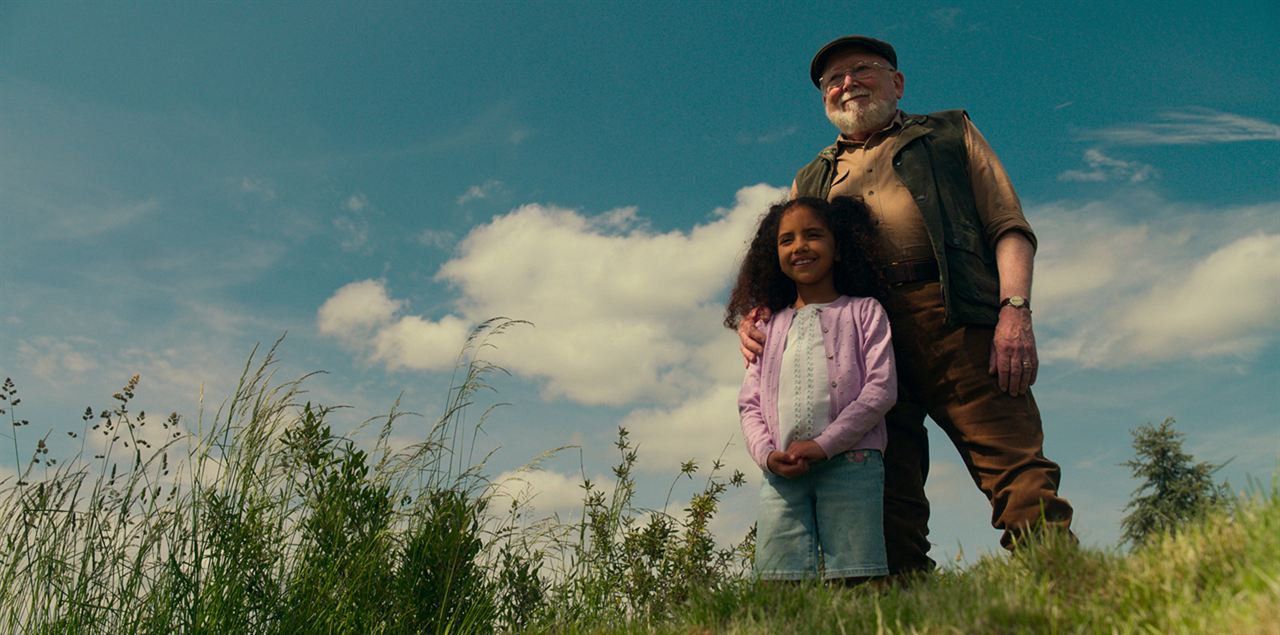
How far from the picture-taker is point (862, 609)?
2.95 meters

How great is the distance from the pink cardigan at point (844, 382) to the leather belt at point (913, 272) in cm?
36

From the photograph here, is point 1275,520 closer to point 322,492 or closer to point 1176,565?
point 1176,565

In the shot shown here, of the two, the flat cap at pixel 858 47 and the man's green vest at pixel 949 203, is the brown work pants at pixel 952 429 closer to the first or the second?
the man's green vest at pixel 949 203

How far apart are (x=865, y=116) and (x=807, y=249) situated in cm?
109

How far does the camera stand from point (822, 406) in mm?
3693

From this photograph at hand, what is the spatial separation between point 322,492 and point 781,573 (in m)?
2.36

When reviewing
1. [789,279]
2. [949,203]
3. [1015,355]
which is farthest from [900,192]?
[1015,355]

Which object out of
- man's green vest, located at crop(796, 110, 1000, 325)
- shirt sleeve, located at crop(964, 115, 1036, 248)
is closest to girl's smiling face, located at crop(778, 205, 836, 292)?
man's green vest, located at crop(796, 110, 1000, 325)

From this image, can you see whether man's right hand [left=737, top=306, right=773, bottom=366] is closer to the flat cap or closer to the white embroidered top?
the white embroidered top

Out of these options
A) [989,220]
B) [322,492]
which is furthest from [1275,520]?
[322,492]

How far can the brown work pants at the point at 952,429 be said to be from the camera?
392 cm

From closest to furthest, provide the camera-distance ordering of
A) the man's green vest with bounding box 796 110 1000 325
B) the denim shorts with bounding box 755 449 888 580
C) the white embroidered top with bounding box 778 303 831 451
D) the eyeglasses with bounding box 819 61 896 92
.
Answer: the denim shorts with bounding box 755 449 888 580
the white embroidered top with bounding box 778 303 831 451
the man's green vest with bounding box 796 110 1000 325
the eyeglasses with bounding box 819 61 896 92

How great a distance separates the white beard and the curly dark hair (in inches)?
21.8

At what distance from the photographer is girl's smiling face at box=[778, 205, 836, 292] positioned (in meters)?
3.98
